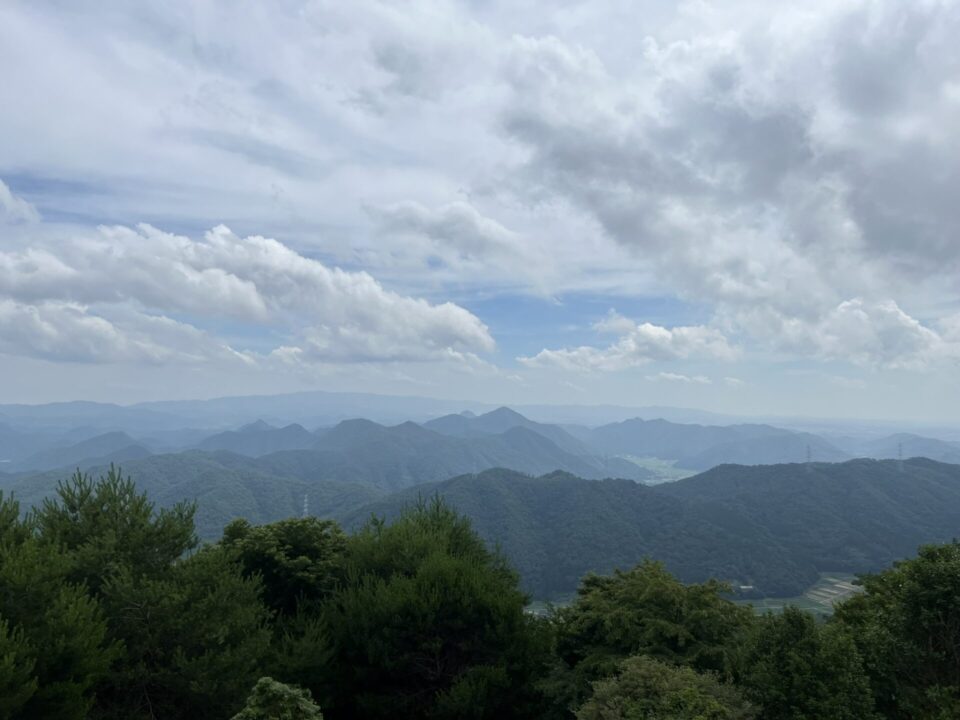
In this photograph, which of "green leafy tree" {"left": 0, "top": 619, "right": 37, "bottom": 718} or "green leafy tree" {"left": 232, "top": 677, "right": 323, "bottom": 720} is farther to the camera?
"green leafy tree" {"left": 0, "top": 619, "right": 37, "bottom": 718}

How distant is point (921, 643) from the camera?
17422 millimetres

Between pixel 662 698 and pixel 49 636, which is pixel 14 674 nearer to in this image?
pixel 49 636

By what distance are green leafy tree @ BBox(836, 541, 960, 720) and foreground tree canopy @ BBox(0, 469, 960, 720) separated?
0.06 meters

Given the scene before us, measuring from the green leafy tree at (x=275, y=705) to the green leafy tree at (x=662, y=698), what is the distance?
7.68 meters

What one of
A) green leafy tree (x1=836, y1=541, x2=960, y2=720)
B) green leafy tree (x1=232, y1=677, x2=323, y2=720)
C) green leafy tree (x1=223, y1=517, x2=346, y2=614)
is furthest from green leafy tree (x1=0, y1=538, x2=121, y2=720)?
green leafy tree (x1=836, y1=541, x2=960, y2=720)

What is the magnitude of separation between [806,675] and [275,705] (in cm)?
1430

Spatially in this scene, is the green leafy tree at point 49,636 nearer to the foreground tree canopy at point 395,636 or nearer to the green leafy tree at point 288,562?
the foreground tree canopy at point 395,636

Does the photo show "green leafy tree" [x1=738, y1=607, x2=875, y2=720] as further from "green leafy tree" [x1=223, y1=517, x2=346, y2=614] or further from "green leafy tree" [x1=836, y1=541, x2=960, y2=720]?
"green leafy tree" [x1=223, y1=517, x2=346, y2=614]

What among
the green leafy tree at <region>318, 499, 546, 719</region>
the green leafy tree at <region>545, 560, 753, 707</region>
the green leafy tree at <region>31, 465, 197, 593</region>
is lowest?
the green leafy tree at <region>318, 499, 546, 719</region>

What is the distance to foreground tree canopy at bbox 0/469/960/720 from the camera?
15.9 metres

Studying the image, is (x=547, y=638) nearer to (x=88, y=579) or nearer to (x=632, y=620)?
(x=632, y=620)

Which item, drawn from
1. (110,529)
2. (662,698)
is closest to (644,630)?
(662,698)

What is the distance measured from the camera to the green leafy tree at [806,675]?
50.0 feet

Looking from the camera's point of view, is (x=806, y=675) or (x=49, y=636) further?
(x=49, y=636)
